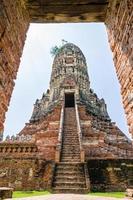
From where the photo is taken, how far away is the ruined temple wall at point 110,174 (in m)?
9.02

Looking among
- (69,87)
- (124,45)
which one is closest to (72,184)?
(124,45)

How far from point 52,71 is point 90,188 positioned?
26.7 meters

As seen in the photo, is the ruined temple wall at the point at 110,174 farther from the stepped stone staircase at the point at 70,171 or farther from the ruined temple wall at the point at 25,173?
the ruined temple wall at the point at 25,173

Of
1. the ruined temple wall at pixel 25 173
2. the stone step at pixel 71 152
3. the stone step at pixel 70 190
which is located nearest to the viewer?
the stone step at pixel 70 190

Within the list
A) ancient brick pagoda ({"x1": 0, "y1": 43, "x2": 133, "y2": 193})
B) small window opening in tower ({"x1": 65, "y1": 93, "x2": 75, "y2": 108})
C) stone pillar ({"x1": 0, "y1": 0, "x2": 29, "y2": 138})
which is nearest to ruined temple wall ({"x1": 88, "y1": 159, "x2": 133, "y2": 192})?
ancient brick pagoda ({"x1": 0, "y1": 43, "x2": 133, "y2": 193})

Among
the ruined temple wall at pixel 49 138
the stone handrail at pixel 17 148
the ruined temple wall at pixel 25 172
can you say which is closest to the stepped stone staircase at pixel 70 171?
the ruined temple wall at pixel 25 172

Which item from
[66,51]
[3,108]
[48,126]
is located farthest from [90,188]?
[66,51]

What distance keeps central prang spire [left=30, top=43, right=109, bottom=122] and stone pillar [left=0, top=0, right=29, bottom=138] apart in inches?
695

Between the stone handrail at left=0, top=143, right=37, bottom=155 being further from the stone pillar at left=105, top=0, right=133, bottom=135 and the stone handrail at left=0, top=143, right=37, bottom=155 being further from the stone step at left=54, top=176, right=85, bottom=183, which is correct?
the stone pillar at left=105, top=0, right=133, bottom=135

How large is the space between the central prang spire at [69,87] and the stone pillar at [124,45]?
17789 mm

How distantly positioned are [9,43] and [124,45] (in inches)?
81.0

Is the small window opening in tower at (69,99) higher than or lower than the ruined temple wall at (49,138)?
higher

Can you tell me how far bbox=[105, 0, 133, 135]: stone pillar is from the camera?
3.52 meters

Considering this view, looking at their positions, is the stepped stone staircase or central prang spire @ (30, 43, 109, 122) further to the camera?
central prang spire @ (30, 43, 109, 122)
